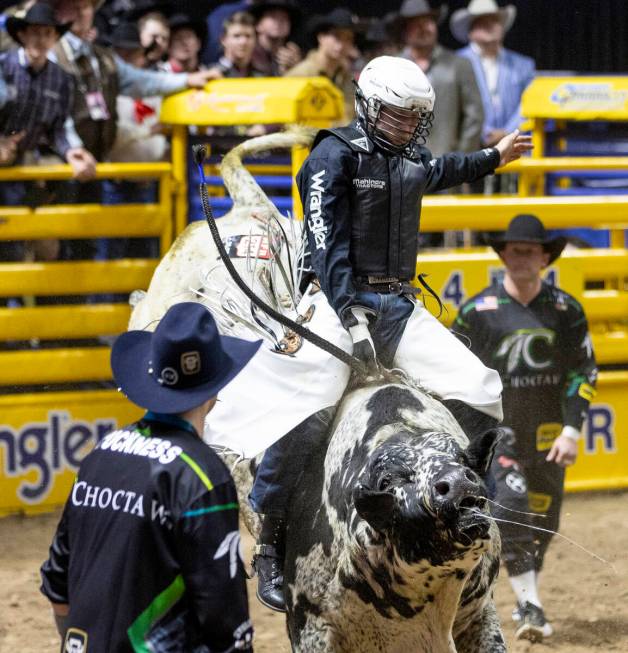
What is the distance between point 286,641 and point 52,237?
9.35ft

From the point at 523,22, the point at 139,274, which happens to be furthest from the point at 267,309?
the point at 523,22

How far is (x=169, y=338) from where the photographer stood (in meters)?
2.86

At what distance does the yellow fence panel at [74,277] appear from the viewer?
7113 mm

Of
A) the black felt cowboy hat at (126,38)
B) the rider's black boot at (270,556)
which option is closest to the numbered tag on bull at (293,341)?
the rider's black boot at (270,556)

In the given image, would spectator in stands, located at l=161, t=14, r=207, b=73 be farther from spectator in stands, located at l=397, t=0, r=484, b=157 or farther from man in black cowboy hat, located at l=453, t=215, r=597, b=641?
man in black cowboy hat, located at l=453, t=215, r=597, b=641

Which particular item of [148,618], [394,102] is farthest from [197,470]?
[394,102]

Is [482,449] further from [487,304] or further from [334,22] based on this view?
[334,22]

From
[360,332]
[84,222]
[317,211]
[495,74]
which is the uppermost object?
[495,74]

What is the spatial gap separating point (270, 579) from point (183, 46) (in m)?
5.14

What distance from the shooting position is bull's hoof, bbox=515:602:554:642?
551cm

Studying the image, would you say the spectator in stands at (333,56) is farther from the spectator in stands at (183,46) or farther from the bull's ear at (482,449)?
the bull's ear at (482,449)

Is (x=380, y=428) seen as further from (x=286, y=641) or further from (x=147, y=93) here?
(x=147, y=93)

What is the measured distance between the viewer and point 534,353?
6.14 metres

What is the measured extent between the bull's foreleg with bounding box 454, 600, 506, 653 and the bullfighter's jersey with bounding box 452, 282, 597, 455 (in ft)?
7.42
